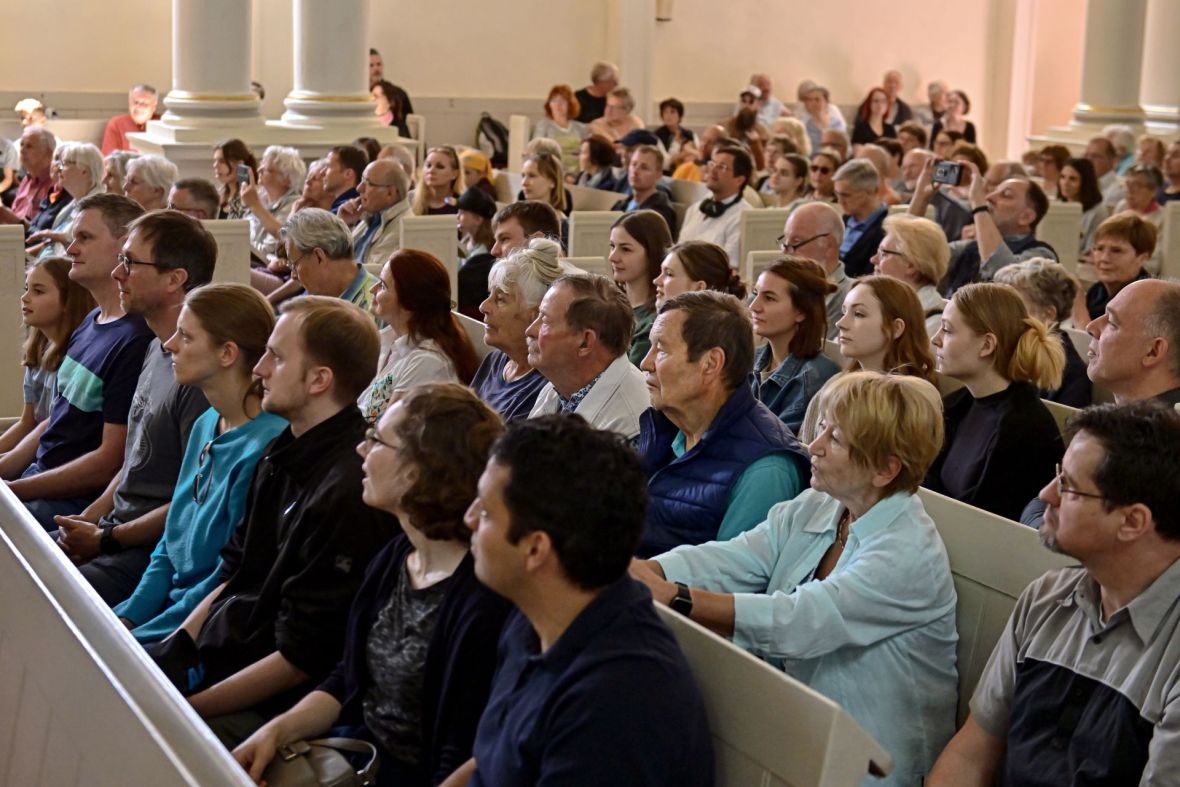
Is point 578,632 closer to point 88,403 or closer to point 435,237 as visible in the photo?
point 88,403

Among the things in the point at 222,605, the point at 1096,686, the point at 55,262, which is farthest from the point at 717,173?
the point at 1096,686

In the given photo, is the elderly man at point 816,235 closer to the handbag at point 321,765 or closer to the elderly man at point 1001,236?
the elderly man at point 1001,236

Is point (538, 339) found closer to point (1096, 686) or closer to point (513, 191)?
point (1096, 686)

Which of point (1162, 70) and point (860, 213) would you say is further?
point (1162, 70)

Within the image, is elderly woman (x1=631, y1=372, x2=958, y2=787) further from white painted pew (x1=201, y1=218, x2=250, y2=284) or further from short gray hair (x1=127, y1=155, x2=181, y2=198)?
short gray hair (x1=127, y1=155, x2=181, y2=198)

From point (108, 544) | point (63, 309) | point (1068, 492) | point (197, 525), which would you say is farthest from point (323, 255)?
point (1068, 492)

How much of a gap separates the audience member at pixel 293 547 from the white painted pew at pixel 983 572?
1069 millimetres

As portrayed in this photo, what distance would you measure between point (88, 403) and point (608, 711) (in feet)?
9.01

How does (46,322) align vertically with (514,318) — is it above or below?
below

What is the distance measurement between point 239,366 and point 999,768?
1923 millimetres

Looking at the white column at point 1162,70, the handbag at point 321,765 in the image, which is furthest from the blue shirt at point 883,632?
the white column at point 1162,70

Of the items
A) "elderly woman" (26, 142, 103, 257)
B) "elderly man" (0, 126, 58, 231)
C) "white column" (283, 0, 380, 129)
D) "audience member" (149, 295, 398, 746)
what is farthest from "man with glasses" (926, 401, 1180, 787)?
"white column" (283, 0, 380, 129)

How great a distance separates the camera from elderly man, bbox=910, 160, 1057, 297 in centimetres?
652

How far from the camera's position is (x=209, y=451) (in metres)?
3.38
